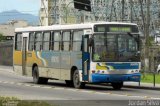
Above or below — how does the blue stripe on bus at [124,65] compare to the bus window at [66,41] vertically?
below

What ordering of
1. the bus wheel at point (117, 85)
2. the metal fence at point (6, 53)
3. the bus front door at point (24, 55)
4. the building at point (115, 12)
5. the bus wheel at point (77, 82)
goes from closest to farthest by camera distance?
1. the bus wheel at point (77, 82)
2. the bus wheel at point (117, 85)
3. the bus front door at point (24, 55)
4. the building at point (115, 12)
5. the metal fence at point (6, 53)

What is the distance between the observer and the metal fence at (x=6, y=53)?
69.9 meters

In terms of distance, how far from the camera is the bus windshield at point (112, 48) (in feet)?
85.1

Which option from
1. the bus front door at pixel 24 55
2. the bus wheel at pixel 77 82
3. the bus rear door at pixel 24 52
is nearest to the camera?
the bus wheel at pixel 77 82

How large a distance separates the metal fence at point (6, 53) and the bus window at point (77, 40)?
4219cm

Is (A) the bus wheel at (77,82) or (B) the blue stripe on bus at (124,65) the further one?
(A) the bus wheel at (77,82)

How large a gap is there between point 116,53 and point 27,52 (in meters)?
8.60

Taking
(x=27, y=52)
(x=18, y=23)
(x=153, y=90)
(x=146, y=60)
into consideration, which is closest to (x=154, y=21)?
(x=146, y=60)

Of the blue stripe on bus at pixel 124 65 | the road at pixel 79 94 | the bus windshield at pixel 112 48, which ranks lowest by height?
the road at pixel 79 94

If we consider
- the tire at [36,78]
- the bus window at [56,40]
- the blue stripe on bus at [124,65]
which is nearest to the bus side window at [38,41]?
the tire at [36,78]

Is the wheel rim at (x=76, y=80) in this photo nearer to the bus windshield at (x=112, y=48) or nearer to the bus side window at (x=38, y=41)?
the bus windshield at (x=112, y=48)

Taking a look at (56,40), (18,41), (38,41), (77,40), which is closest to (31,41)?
(38,41)

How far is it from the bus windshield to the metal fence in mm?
43982

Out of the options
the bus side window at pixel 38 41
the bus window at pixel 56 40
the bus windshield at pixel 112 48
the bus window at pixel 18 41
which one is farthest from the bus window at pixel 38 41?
the bus windshield at pixel 112 48
